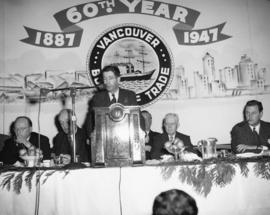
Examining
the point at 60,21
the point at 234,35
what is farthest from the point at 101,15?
the point at 234,35

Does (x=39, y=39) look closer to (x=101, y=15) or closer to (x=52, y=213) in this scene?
(x=101, y=15)

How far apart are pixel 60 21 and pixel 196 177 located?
3.57m

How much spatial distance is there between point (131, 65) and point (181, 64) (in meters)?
0.75

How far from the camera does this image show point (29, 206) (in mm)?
2322

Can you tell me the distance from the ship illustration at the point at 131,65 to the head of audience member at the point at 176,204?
3552 millimetres

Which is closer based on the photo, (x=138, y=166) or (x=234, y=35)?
(x=138, y=166)

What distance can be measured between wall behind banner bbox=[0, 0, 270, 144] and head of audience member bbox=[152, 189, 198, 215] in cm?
344

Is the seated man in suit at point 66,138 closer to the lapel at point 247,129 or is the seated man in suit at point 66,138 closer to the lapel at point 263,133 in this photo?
the lapel at point 247,129

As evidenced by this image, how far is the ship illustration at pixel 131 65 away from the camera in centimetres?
480

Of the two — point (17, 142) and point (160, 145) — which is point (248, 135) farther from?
point (17, 142)

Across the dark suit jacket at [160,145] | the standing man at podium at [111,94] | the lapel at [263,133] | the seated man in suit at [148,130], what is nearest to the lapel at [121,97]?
the standing man at podium at [111,94]

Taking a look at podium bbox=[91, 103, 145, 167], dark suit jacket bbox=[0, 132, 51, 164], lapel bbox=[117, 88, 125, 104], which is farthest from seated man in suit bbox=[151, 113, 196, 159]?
podium bbox=[91, 103, 145, 167]

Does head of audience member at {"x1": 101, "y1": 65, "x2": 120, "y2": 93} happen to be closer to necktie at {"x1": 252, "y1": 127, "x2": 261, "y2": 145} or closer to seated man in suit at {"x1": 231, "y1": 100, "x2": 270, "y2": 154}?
seated man in suit at {"x1": 231, "y1": 100, "x2": 270, "y2": 154}

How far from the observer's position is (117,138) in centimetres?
249
